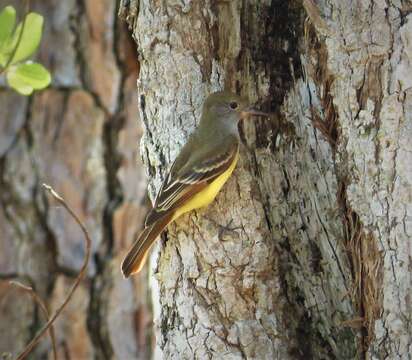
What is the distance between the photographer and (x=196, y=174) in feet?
15.4

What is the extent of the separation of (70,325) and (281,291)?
195cm

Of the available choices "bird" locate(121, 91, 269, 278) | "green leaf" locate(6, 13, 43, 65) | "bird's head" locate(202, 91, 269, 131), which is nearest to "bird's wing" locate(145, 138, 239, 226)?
"bird" locate(121, 91, 269, 278)

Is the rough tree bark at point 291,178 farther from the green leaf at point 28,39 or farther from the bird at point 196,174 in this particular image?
the green leaf at point 28,39

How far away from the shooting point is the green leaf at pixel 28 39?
3.98m

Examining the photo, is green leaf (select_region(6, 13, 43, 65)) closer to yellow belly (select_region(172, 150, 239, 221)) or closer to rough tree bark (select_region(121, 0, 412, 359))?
rough tree bark (select_region(121, 0, 412, 359))

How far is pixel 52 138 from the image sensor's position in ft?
19.7

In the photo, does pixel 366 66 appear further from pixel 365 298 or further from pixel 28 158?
pixel 28 158

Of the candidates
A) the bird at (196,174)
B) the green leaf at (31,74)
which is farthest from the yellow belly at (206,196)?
the green leaf at (31,74)

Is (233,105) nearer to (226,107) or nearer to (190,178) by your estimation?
(226,107)

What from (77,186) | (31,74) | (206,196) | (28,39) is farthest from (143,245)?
(77,186)

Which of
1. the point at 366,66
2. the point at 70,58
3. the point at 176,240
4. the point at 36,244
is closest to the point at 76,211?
the point at 36,244

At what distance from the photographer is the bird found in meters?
4.46

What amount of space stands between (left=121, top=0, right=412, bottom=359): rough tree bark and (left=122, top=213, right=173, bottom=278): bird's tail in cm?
7

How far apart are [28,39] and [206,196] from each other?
3.32 feet
